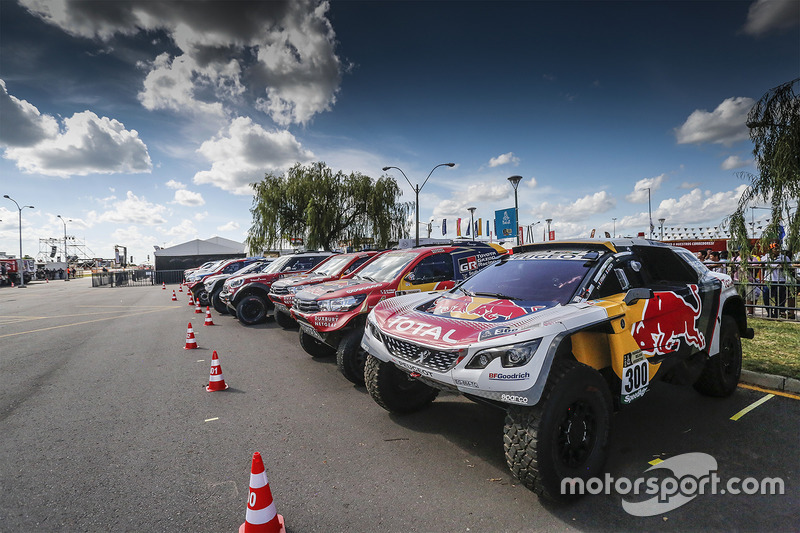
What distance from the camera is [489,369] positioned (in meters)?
2.72

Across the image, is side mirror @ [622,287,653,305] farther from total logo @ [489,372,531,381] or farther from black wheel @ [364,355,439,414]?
black wheel @ [364,355,439,414]

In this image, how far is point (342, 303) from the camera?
17.8 feet

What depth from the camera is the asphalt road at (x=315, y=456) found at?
8.68 ft

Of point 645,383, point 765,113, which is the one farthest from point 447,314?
point 765,113

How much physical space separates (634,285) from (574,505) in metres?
2.01

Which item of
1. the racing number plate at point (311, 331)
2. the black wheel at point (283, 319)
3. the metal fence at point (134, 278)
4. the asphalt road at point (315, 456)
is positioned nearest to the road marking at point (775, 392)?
the asphalt road at point (315, 456)

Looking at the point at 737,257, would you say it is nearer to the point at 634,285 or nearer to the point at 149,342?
the point at 634,285

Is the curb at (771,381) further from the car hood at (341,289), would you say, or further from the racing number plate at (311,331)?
the racing number plate at (311,331)

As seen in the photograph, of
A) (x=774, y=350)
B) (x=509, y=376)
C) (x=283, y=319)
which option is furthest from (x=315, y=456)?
(x=774, y=350)

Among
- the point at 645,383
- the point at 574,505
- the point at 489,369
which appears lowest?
the point at 574,505

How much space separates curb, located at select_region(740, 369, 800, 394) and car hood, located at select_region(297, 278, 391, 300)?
4.80 metres

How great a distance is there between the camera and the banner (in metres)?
27.2

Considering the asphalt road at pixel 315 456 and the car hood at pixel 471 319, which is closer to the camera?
the asphalt road at pixel 315 456

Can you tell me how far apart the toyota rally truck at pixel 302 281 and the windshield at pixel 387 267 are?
1.09 metres
